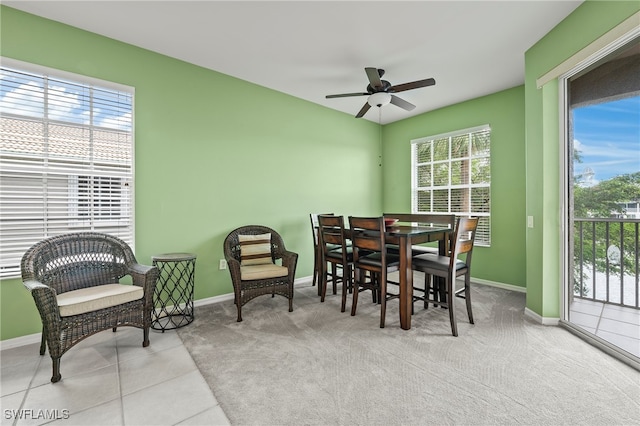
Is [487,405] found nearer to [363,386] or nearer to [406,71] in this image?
[363,386]

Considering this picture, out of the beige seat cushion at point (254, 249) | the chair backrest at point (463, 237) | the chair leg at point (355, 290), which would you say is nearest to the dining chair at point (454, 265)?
the chair backrest at point (463, 237)

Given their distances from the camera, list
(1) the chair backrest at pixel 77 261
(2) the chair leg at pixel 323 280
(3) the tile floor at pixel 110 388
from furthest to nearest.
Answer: (2) the chair leg at pixel 323 280 → (1) the chair backrest at pixel 77 261 → (3) the tile floor at pixel 110 388

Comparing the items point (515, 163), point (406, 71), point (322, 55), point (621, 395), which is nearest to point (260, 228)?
point (322, 55)

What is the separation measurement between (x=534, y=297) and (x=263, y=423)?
2.85 m

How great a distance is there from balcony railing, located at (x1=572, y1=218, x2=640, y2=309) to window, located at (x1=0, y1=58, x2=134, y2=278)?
15.1ft

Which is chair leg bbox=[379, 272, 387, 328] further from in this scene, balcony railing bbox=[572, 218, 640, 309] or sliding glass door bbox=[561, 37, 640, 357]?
balcony railing bbox=[572, 218, 640, 309]

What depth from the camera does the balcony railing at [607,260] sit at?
261cm

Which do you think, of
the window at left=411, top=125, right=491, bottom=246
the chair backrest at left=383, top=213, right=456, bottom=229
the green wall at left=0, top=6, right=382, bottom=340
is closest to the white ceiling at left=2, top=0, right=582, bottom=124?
the green wall at left=0, top=6, right=382, bottom=340

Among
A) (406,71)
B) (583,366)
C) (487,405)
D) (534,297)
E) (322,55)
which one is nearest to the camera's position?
(487,405)

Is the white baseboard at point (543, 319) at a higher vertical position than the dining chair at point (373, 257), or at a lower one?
lower

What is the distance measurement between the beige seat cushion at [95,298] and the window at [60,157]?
0.66 m

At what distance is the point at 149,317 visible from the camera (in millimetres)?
2314

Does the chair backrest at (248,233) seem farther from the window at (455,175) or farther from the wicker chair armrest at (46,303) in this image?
the window at (455,175)

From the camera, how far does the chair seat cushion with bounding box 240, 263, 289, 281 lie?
113 inches
